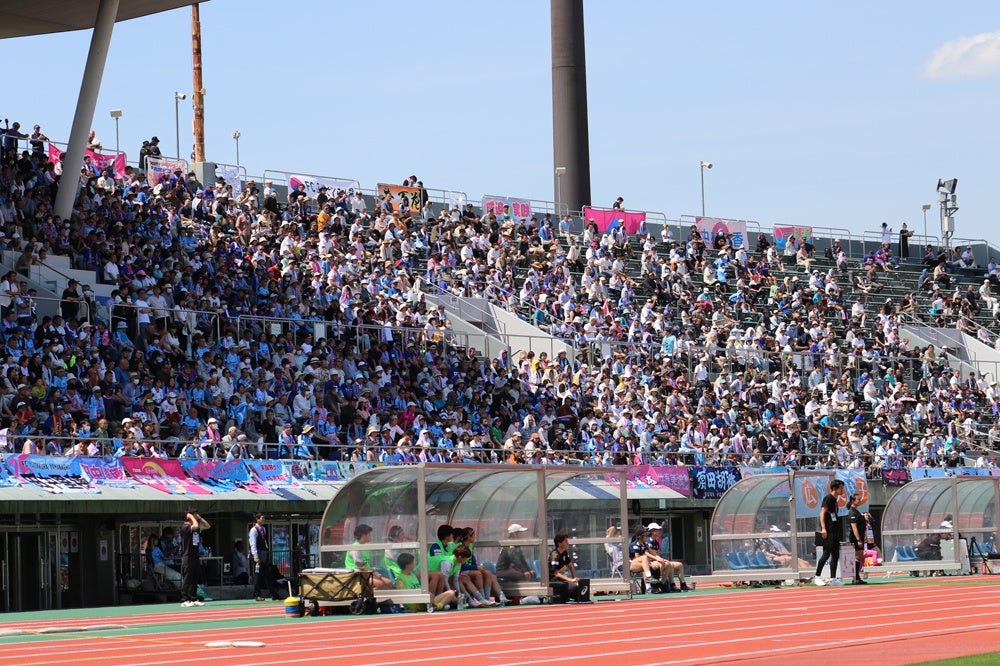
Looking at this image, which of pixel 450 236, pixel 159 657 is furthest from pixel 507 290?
pixel 159 657

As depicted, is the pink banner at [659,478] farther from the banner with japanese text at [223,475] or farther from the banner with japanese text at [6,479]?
the banner with japanese text at [6,479]

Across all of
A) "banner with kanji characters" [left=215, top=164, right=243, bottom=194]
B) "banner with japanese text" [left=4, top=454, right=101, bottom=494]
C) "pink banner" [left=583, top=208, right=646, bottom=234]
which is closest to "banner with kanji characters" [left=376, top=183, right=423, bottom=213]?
"banner with kanji characters" [left=215, top=164, right=243, bottom=194]

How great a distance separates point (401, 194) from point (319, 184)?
274 cm

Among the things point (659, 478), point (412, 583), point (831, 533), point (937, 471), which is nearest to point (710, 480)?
Answer: point (659, 478)

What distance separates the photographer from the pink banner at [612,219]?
5231cm

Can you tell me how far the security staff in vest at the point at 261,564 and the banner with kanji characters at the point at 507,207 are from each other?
73.3 feet

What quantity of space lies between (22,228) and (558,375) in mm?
13128

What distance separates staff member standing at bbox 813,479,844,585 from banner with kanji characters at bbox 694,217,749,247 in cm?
2891

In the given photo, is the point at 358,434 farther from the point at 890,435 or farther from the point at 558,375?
the point at 890,435

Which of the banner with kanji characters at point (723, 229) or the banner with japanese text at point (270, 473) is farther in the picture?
the banner with kanji characters at point (723, 229)

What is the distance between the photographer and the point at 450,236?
44469 mm

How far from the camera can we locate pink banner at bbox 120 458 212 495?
27234 millimetres

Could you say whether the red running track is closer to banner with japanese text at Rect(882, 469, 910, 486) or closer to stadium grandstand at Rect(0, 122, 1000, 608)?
stadium grandstand at Rect(0, 122, 1000, 608)

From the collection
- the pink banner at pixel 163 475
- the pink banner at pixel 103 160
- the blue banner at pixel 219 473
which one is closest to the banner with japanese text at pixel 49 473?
the pink banner at pixel 163 475
